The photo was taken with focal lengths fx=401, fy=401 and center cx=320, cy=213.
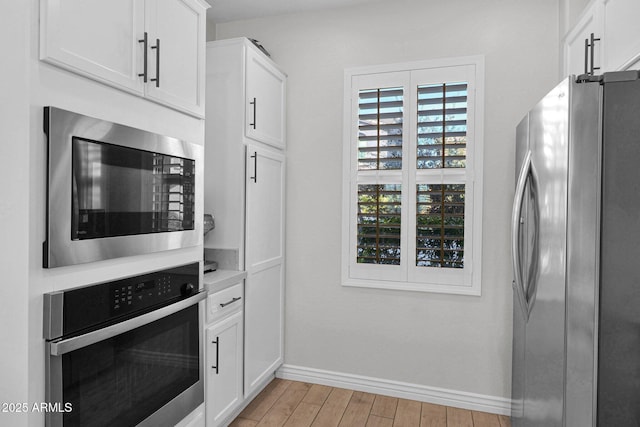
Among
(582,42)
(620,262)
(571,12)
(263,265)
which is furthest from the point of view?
(263,265)

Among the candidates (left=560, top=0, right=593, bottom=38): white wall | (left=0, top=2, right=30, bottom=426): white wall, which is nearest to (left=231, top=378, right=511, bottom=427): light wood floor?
(left=0, top=2, right=30, bottom=426): white wall

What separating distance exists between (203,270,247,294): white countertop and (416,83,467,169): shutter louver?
52.4 inches

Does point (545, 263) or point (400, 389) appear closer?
point (545, 263)

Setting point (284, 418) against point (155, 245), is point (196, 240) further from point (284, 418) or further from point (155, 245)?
point (284, 418)

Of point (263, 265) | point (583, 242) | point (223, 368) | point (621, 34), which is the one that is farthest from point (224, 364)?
point (621, 34)

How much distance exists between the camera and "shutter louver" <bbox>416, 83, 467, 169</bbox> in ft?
8.34

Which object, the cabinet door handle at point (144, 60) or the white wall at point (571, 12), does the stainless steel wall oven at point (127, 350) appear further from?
the white wall at point (571, 12)

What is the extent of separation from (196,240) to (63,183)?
0.72 metres

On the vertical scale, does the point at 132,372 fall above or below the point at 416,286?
below

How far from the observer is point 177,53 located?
169 cm

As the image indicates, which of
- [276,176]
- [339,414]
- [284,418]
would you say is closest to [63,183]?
[276,176]

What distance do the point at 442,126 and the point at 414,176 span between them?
0.36m

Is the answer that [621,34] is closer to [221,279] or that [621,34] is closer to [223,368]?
[221,279]

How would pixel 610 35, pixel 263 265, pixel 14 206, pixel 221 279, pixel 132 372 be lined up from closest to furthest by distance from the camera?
pixel 14 206, pixel 132 372, pixel 610 35, pixel 221 279, pixel 263 265
